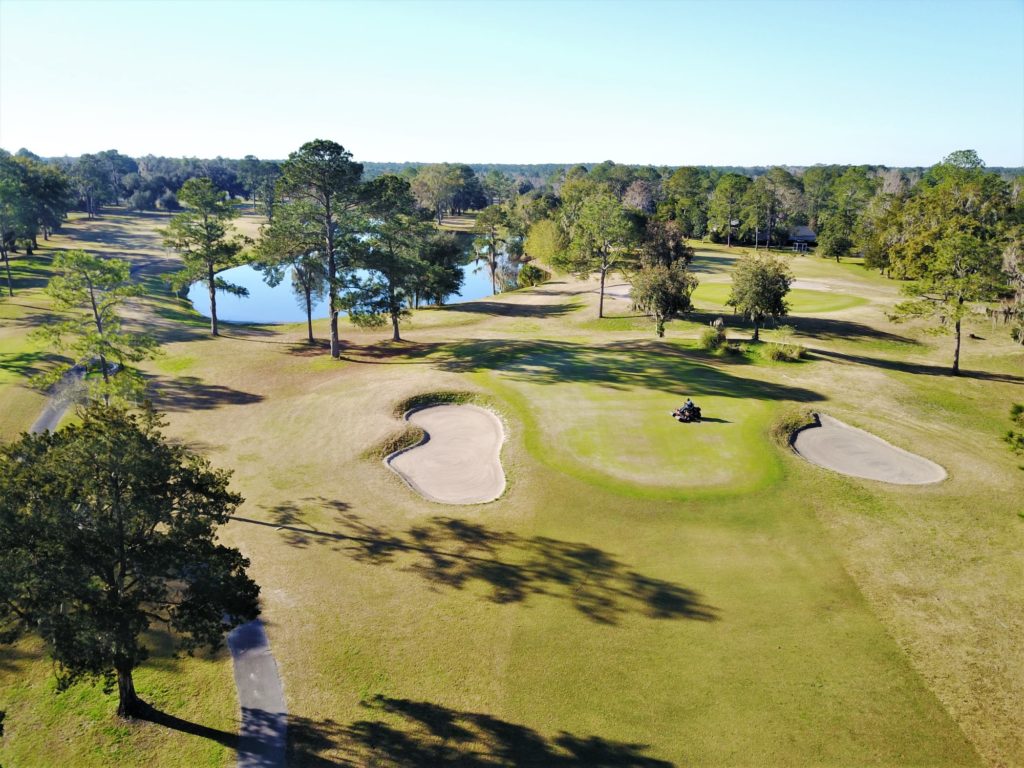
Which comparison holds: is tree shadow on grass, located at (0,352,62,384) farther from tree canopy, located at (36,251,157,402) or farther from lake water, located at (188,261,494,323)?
lake water, located at (188,261,494,323)

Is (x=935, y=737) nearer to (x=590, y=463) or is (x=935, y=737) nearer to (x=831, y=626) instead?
(x=831, y=626)

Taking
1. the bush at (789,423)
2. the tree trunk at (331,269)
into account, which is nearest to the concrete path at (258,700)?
the bush at (789,423)

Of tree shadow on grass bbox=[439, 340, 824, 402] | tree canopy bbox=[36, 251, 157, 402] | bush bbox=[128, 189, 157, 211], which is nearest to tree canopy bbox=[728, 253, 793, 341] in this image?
tree shadow on grass bbox=[439, 340, 824, 402]

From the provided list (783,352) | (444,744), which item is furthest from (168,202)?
(444,744)

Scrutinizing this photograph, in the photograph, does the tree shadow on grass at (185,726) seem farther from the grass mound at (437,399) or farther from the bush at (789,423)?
the bush at (789,423)

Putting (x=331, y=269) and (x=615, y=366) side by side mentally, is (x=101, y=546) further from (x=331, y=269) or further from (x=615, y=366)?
(x=615, y=366)
